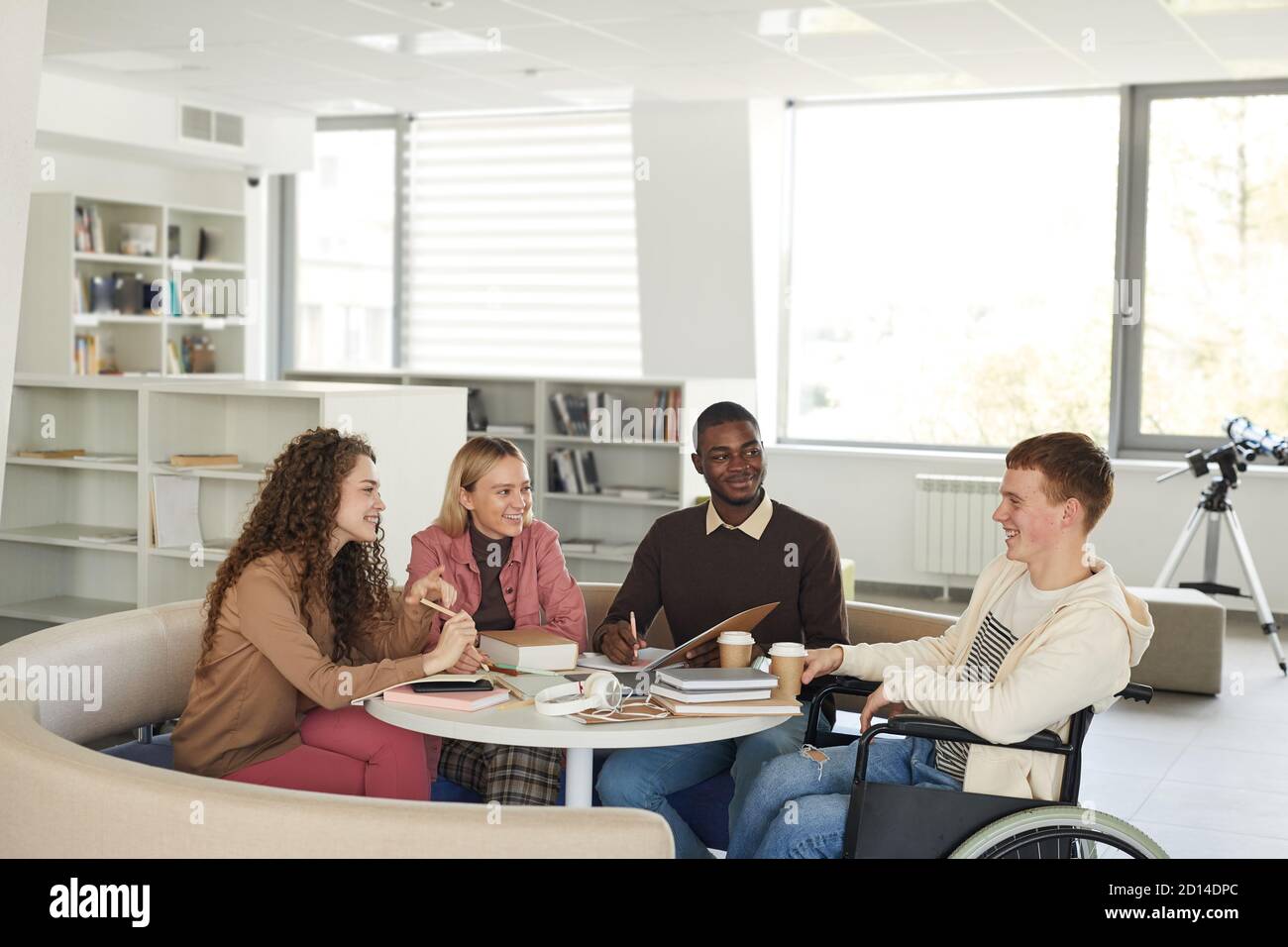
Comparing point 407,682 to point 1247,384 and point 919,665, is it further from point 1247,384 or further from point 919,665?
point 1247,384

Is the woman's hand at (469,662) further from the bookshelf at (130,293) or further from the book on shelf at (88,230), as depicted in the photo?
the book on shelf at (88,230)

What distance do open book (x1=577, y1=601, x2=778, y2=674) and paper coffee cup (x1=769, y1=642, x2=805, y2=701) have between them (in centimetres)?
10

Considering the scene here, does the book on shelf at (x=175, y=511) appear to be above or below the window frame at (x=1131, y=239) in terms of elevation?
below

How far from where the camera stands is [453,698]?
8.44 ft

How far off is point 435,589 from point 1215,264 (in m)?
6.31

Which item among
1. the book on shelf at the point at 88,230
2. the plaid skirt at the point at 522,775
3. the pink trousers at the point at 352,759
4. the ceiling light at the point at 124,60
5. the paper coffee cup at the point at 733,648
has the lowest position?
the plaid skirt at the point at 522,775

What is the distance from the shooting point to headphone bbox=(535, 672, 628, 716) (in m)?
2.50

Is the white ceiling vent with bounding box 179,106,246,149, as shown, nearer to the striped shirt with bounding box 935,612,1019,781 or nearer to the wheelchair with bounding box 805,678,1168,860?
the striped shirt with bounding box 935,612,1019,781

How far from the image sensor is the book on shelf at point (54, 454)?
5.59m

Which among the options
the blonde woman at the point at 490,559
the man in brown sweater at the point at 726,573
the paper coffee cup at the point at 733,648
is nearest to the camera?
the paper coffee cup at the point at 733,648

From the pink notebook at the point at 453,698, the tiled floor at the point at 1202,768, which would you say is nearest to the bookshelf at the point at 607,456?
the tiled floor at the point at 1202,768

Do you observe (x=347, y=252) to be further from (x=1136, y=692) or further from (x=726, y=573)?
(x=1136, y=692)

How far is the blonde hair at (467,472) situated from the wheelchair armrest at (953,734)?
1.16m

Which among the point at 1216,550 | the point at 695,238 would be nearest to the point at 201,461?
the point at 695,238
